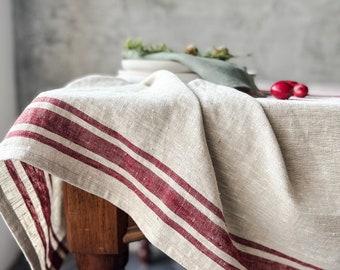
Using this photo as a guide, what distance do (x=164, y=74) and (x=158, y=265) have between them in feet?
3.37

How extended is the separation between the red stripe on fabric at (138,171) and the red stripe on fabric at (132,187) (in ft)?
0.03

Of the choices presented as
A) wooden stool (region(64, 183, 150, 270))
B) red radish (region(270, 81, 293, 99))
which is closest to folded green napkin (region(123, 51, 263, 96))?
red radish (region(270, 81, 293, 99))

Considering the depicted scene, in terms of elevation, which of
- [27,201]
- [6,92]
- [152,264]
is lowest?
[152,264]

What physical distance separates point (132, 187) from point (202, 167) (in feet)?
0.28

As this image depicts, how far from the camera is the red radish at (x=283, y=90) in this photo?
2.17ft

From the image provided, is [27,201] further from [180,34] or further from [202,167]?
[180,34]

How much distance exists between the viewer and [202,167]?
1.47 ft

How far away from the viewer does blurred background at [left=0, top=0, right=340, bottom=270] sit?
1.41m

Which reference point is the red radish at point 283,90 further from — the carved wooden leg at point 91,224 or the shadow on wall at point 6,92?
the shadow on wall at point 6,92

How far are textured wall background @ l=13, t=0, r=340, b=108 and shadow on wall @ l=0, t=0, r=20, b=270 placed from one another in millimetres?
91

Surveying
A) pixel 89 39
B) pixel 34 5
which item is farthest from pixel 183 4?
pixel 34 5

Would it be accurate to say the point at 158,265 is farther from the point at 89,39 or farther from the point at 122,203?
the point at 122,203

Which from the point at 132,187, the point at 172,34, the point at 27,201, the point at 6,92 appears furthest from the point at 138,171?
the point at 172,34

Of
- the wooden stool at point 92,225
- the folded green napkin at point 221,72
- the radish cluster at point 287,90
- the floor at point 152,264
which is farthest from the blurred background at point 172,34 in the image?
the wooden stool at point 92,225
